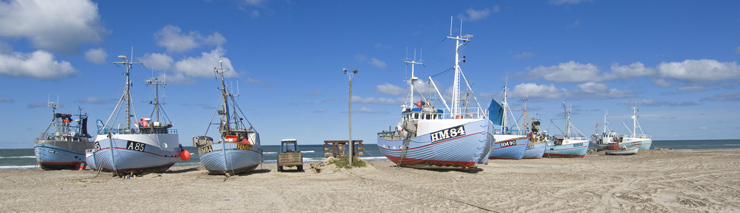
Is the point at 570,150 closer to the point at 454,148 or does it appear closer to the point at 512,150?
the point at 512,150

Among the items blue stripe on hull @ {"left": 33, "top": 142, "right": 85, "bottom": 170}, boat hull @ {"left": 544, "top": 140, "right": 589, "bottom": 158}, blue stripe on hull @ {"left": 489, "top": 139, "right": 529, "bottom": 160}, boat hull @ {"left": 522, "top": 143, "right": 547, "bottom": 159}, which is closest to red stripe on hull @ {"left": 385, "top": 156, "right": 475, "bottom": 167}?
blue stripe on hull @ {"left": 489, "top": 139, "right": 529, "bottom": 160}

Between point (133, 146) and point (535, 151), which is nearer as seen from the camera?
point (133, 146)

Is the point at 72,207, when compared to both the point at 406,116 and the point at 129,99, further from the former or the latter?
the point at 406,116

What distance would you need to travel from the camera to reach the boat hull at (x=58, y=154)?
33031mm

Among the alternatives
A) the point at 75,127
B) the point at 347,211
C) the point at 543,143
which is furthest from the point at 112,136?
the point at 543,143

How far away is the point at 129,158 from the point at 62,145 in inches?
520

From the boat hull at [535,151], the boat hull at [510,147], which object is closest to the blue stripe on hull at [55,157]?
the boat hull at [510,147]

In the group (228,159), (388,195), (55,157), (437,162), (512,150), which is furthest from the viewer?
(512,150)

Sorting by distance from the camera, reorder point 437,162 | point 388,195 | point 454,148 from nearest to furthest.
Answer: point 388,195
point 454,148
point 437,162

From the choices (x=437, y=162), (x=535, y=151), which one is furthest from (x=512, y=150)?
(x=437, y=162)

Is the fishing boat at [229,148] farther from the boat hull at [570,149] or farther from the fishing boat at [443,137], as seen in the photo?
the boat hull at [570,149]

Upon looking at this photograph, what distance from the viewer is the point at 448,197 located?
1474cm

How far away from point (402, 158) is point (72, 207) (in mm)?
17667

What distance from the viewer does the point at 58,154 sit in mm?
33281
